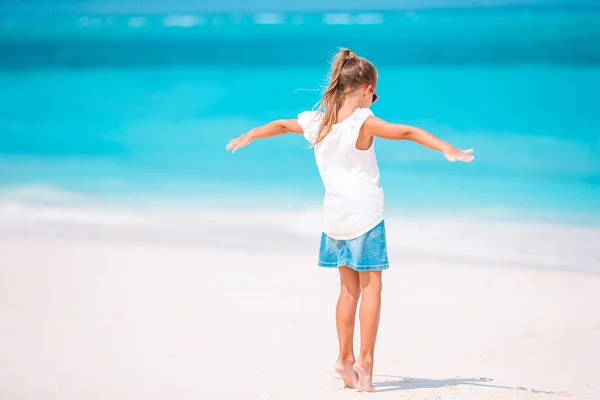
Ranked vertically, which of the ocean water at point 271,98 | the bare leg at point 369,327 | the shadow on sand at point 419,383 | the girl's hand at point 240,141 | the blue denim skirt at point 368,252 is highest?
the ocean water at point 271,98

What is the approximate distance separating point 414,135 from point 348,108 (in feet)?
0.96

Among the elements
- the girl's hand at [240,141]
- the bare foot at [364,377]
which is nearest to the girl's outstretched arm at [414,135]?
the girl's hand at [240,141]

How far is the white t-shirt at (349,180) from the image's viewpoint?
2.43 meters

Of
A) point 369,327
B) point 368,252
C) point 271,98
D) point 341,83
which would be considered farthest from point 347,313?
point 271,98

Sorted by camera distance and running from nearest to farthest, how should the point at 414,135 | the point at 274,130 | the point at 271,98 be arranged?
the point at 414,135 < the point at 274,130 < the point at 271,98

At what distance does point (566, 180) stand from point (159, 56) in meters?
3.56

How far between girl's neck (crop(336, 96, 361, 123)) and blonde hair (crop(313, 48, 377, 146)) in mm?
10

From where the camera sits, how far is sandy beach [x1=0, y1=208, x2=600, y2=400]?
255 centimetres

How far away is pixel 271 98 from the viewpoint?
7047 millimetres

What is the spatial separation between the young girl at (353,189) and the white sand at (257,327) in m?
0.18

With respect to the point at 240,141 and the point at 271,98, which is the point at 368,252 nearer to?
the point at 240,141

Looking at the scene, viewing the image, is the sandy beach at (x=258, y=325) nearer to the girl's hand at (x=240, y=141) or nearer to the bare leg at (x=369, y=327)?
the bare leg at (x=369, y=327)

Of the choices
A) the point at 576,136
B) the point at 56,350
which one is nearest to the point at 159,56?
the point at 576,136

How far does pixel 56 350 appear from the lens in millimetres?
2869
